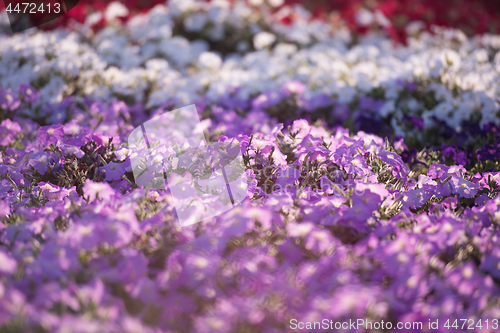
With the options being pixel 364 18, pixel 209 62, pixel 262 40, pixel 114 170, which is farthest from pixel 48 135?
pixel 364 18

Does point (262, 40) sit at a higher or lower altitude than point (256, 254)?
higher

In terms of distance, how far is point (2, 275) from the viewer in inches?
56.8

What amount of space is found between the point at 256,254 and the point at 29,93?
126 inches

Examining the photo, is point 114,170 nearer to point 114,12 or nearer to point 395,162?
point 395,162

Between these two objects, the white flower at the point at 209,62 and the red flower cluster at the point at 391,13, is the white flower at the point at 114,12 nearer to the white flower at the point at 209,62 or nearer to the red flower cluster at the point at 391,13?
the red flower cluster at the point at 391,13

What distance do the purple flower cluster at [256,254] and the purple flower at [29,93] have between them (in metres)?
1.44

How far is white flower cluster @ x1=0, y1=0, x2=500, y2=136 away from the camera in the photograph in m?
3.97

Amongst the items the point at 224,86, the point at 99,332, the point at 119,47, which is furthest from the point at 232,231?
the point at 119,47

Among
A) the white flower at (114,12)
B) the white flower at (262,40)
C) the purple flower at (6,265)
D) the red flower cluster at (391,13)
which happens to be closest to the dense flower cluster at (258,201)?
the purple flower at (6,265)

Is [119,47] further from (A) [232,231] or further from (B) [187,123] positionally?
(A) [232,231]

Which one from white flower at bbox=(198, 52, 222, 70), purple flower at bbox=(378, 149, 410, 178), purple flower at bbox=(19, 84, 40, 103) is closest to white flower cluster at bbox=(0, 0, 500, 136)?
white flower at bbox=(198, 52, 222, 70)

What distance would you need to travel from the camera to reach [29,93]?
143 inches

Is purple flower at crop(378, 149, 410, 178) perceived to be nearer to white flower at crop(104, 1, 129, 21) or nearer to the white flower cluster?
the white flower cluster

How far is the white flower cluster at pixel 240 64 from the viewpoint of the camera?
3.97 meters
